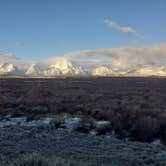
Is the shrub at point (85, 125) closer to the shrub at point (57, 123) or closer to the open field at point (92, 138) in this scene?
the open field at point (92, 138)

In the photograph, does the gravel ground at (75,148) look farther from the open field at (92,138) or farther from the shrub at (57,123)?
the shrub at (57,123)

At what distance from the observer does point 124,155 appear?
11.6 metres

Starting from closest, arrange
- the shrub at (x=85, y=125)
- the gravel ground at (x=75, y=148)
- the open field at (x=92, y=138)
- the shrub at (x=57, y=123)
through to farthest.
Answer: the gravel ground at (x=75, y=148), the open field at (x=92, y=138), the shrub at (x=85, y=125), the shrub at (x=57, y=123)

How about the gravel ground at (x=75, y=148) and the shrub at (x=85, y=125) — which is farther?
the shrub at (x=85, y=125)

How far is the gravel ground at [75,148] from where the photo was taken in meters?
10.6

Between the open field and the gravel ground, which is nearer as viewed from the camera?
the gravel ground

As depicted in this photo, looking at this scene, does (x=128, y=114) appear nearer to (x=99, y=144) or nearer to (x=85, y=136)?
(x=85, y=136)

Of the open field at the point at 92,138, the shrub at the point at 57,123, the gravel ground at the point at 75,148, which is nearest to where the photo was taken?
the gravel ground at the point at 75,148

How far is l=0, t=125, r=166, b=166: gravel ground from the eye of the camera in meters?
10.6

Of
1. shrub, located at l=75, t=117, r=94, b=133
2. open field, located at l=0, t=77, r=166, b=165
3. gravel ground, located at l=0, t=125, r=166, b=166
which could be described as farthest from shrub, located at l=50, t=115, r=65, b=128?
gravel ground, located at l=0, t=125, r=166, b=166

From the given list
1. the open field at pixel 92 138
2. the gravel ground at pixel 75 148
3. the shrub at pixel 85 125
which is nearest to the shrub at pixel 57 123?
the open field at pixel 92 138

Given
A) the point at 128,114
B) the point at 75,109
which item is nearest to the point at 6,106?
the point at 75,109

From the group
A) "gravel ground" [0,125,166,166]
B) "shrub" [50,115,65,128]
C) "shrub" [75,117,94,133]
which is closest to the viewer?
"gravel ground" [0,125,166,166]

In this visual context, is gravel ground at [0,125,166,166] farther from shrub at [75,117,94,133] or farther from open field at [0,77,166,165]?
shrub at [75,117,94,133]
